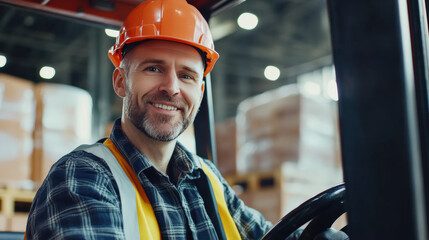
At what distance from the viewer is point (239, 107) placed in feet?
22.0

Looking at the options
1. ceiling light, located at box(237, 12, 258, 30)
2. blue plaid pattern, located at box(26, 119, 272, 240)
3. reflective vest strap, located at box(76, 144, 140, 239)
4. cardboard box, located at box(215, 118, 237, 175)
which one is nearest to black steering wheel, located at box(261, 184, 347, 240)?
blue plaid pattern, located at box(26, 119, 272, 240)

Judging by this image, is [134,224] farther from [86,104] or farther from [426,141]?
[86,104]

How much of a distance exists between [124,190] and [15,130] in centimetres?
258

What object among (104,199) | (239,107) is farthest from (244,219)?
(239,107)

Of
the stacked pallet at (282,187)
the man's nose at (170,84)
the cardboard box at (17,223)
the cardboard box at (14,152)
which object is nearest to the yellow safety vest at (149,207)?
the man's nose at (170,84)

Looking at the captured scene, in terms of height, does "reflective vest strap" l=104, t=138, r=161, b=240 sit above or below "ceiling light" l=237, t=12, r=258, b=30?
below

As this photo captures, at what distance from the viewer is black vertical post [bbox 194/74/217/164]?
2.12 m

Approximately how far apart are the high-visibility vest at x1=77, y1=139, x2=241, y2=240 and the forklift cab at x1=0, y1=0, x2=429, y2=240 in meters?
0.71

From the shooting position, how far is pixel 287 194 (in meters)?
4.87

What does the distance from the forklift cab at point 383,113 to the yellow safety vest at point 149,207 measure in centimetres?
72

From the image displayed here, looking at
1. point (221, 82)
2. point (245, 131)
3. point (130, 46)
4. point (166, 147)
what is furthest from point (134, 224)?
point (221, 82)

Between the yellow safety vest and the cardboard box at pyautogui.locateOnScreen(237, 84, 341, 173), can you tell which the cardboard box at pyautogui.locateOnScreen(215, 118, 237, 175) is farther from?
the yellow safety vest

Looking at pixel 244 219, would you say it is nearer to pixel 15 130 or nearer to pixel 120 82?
pixel 120 82

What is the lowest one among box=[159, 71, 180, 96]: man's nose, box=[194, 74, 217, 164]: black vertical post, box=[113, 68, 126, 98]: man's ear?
box=[194, 74, 217, 164]: black vertical post
